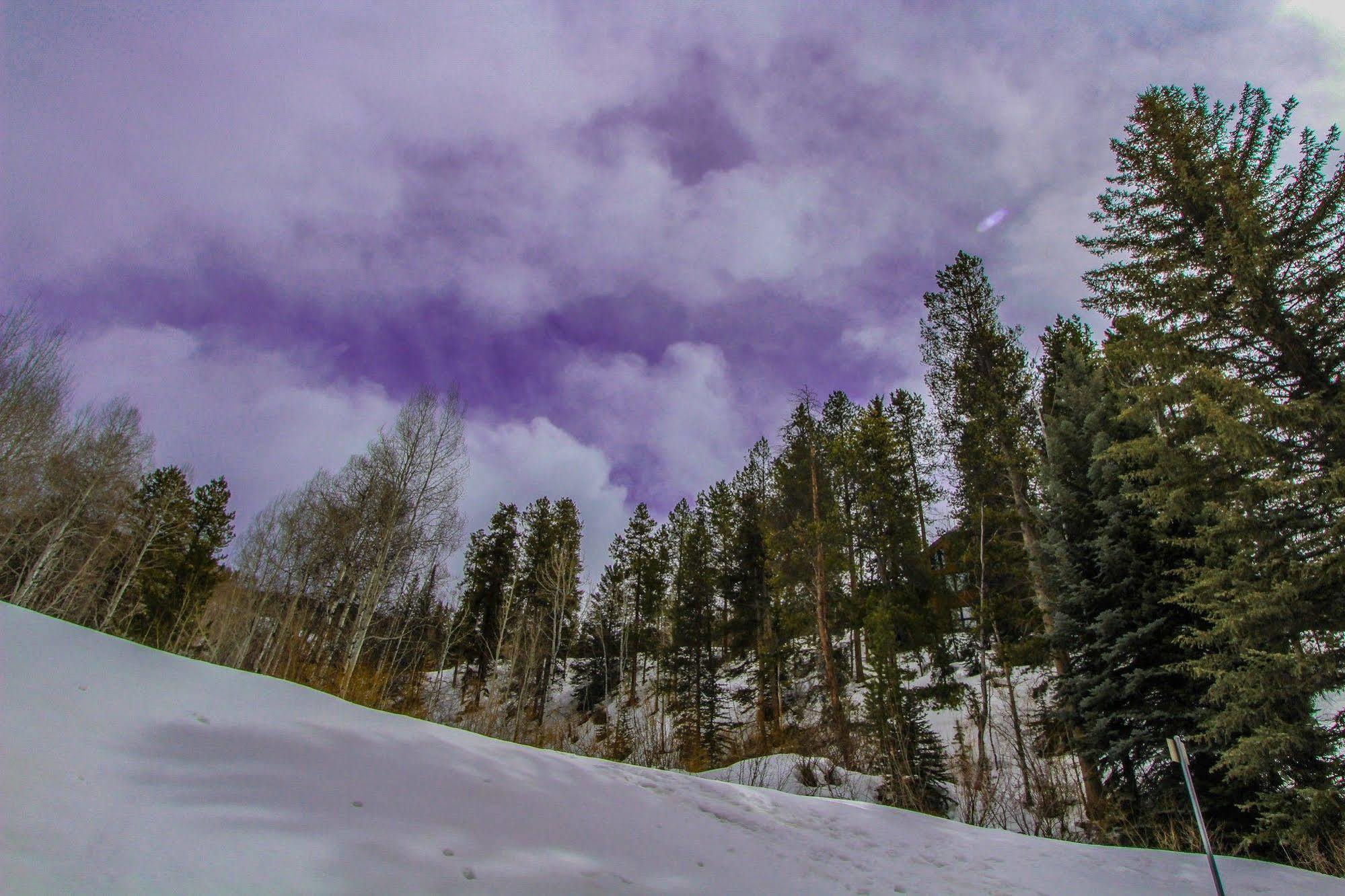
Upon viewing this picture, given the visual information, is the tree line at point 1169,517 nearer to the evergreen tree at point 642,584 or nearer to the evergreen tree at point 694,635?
the evergreen tree at point 694,635

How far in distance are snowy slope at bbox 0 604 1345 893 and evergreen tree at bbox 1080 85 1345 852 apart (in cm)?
281

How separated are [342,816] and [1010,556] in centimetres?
1836

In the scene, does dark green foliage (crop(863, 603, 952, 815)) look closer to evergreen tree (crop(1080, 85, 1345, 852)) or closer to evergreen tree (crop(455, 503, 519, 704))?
evergreen tree (crop(1080, 85, 1345, 852))

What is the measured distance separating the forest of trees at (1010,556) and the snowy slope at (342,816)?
3853mm

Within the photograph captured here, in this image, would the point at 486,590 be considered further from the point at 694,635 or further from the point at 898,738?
the point at 898,738

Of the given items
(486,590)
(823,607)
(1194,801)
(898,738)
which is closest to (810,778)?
(898,738)

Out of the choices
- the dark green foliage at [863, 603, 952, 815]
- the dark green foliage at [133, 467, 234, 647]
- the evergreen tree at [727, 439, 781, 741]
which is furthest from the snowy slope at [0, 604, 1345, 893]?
the dark green foliage at [133, 467, 234, 647]

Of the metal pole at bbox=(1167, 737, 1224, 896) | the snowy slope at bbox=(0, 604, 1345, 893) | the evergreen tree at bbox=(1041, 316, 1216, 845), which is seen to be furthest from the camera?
the evergreen tree at bbox=(1041, 316, 1216, 845)

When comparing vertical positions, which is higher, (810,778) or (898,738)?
(898,738)

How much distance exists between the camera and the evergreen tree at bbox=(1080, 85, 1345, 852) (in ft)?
26.7

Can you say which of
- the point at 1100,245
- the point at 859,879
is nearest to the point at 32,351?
the point at 859,879

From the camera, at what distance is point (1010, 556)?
1694 centimetres

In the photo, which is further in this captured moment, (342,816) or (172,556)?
(172,556)

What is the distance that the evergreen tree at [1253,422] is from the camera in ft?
26.7
